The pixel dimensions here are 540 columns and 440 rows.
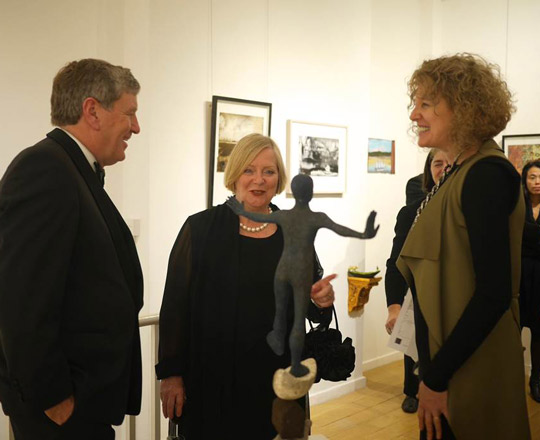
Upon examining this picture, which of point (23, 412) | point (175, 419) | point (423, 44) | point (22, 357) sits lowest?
point (175, 419)

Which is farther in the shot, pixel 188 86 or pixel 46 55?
pixel 188 86

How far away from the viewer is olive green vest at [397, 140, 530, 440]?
1366 mm

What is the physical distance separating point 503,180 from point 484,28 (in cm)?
459

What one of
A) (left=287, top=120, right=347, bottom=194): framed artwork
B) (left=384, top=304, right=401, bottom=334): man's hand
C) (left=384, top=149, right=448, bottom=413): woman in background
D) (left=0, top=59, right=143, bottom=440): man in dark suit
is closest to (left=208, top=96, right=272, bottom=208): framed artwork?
(left=287, top=120, right=347, bottom=194): framed artwork

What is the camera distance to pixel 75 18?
295 centimetres

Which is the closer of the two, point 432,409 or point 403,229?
point 432,409

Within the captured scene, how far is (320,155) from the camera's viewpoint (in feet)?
13.7

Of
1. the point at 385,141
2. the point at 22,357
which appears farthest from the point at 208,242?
the point at 385,141

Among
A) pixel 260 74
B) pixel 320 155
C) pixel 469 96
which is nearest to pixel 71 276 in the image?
pixel 469 96

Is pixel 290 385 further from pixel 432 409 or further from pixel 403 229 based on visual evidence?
pixel 403 229

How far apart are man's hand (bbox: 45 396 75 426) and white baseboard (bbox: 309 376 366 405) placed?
2.93 metres

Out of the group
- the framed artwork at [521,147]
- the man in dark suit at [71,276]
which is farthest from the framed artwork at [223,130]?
the framed artwork at [521,147]

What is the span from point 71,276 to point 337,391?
3.33 metres

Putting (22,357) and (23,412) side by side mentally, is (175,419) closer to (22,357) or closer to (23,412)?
(23,412)
